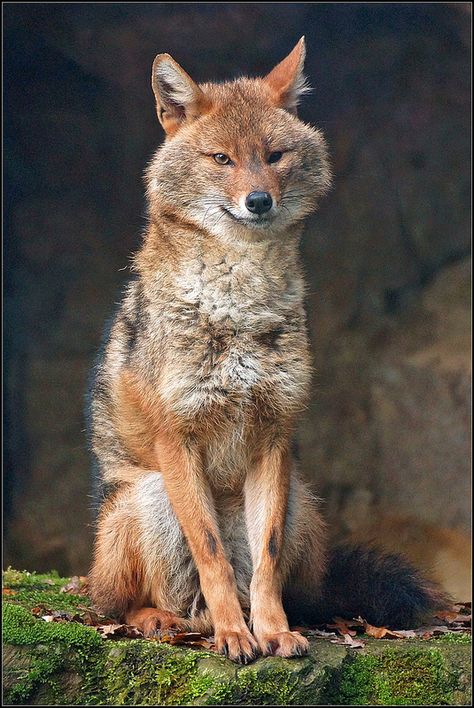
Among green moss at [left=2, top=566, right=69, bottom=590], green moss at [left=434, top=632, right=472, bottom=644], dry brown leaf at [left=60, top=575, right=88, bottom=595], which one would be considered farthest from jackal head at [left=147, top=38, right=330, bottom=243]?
green moss at [left=2, top=566, right=69, bottom=590]

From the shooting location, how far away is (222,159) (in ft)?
19.8

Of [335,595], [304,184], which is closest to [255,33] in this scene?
[304,184]

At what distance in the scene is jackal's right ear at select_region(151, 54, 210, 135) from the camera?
614 cm

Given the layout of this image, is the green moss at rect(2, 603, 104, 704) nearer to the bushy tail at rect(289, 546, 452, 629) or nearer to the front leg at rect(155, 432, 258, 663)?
the front leg at rect(155, 432, 258, 663)

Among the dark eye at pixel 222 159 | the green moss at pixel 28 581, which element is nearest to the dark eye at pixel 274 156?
the dark eye at pixel 222 159

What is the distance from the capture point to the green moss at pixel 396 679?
18.5 feet

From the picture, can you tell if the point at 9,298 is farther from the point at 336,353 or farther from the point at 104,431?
the point at 104,431

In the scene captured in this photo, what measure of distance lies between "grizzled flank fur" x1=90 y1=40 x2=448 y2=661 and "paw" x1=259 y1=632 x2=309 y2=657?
12 mm

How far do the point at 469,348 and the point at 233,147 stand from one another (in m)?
7.05

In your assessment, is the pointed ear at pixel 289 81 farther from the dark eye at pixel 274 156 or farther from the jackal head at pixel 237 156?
the dark eye at pixel 274 156

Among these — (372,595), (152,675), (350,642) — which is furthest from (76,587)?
(350,642)

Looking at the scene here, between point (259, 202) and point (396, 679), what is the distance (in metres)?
2.99

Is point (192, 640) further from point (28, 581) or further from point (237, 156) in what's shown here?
point (237, 156)

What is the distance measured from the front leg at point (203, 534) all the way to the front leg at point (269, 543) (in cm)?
12
